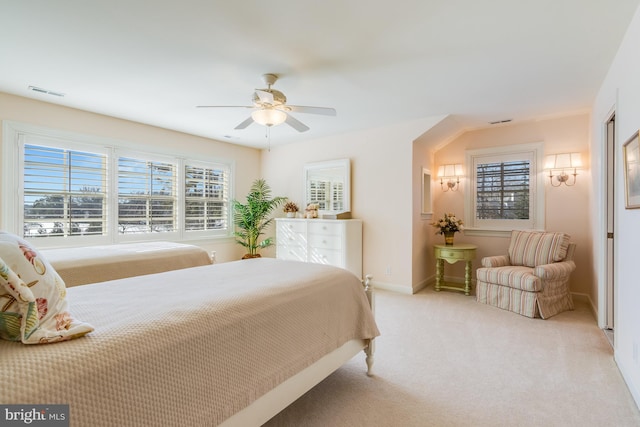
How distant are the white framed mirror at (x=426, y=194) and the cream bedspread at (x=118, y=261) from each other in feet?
10.9

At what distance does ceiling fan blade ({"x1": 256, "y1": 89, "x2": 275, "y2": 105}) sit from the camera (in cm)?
257

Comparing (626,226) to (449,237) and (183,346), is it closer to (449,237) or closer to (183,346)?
(449,237)

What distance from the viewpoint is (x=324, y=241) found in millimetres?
4816

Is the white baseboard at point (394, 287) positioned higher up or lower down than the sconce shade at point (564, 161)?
lower down

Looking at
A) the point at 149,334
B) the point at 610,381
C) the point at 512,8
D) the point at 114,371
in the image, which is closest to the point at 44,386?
the point at 114,371

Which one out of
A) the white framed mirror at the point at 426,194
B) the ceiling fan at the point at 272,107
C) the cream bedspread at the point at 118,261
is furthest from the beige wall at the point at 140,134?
the white framed mirror at the point at 426,194

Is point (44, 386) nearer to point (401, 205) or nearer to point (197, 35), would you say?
point (197, 35)

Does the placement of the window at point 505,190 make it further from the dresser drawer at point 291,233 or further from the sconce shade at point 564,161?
the dresser drawer at point 291,233

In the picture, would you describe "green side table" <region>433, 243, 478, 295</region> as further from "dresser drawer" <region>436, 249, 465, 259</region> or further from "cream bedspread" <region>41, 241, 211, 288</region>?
"cream bedspread" <region>41, 241, 211, 288</region>

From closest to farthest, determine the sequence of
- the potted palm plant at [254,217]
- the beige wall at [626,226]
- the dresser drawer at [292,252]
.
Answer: the beige wall at [626,226]
the dresser drawer at [292,252]
the potted palm plant at [254,217]

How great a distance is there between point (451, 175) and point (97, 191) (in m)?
5.34

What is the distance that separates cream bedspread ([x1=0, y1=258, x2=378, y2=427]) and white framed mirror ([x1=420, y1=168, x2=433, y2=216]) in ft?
10.4

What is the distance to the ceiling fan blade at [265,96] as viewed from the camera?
8.45 feet

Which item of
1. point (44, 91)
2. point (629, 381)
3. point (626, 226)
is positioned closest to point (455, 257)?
point (626, 226)
